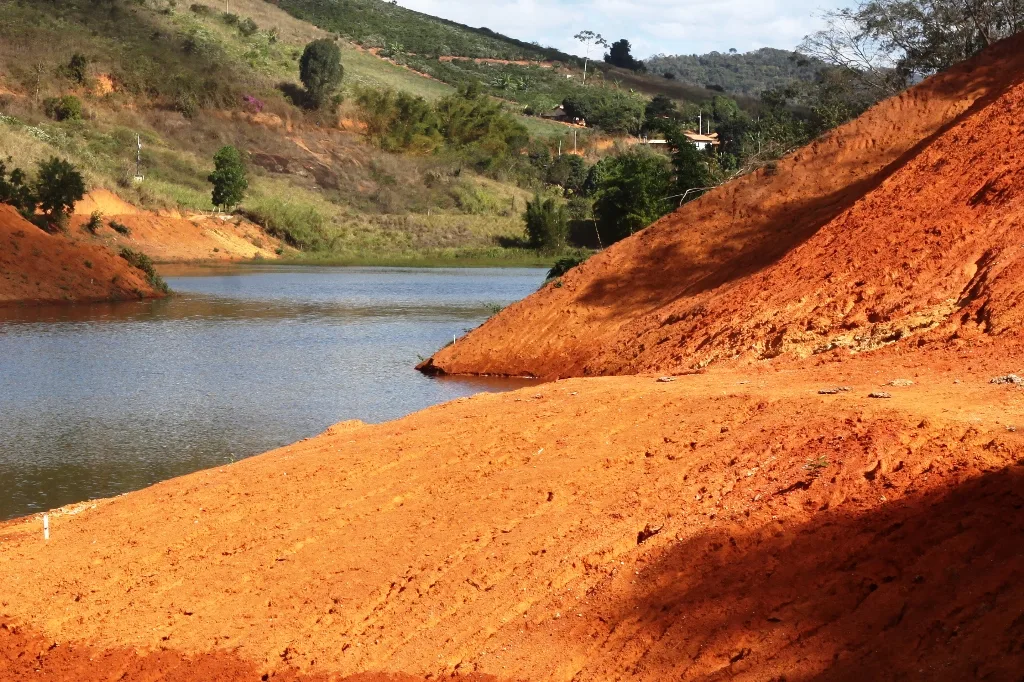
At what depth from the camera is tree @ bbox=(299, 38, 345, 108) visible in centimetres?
8969

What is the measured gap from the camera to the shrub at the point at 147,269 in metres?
40.6

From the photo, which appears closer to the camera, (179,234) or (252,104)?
(179,234)

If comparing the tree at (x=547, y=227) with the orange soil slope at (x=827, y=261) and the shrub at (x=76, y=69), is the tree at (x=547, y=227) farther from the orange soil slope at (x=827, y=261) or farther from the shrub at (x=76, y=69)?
the orange soil slope at (x=827, y=261)

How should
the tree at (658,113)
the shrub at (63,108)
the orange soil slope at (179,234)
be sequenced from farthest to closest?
the tree at (658,113) → the shrub at (63,108) → the orange soil slope at (179,234)

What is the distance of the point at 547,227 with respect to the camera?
70.1 m

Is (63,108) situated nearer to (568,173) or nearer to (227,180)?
(227,180)

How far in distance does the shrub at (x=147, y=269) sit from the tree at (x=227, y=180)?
23.5m

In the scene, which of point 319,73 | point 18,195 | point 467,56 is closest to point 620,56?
point 467,56

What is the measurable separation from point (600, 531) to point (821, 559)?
1.64 m

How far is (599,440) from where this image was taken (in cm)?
955

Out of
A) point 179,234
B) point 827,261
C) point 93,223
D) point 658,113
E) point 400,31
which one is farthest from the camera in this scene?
point 400,31

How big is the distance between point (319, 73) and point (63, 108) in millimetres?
21881

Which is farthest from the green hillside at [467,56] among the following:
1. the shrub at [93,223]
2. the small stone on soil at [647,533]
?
the small stone on soil at [647,533]

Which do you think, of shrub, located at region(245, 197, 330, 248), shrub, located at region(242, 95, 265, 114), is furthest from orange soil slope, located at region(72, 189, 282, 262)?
shrub, located at region(242, 95, 265, 114)
